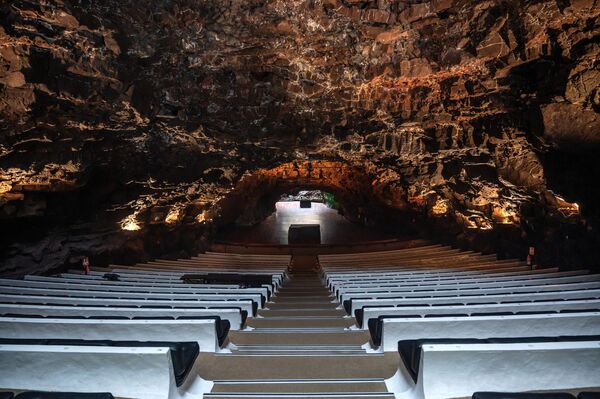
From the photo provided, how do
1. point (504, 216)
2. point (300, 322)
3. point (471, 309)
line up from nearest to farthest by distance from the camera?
point (471, 309), point (300, 322), point (504, 216)

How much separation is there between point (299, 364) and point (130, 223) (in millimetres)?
11061

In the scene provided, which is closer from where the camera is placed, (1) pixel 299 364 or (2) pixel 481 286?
(1) pixel 299 364

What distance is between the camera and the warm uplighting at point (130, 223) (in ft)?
41.3

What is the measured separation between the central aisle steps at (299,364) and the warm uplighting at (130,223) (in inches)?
356

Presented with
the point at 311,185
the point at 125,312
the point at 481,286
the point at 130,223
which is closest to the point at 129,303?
the point at 125,312

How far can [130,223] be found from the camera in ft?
42.0

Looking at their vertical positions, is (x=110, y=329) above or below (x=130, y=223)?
below

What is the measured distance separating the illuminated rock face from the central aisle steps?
6340mm

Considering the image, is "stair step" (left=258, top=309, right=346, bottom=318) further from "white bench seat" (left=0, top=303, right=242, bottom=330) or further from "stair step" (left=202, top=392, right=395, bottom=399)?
"stair step" (left=202, top=392, right=395, bottom=399)

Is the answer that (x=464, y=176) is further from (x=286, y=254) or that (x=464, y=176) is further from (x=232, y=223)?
(x=232, y=223)

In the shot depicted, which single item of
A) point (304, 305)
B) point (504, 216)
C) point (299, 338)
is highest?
point (504, 216)

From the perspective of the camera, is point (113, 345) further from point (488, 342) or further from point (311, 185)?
point (311, 185)

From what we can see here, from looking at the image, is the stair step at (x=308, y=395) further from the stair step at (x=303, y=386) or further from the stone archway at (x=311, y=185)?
the stone archway at (x=311, y=185)

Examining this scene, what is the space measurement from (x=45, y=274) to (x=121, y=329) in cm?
862
